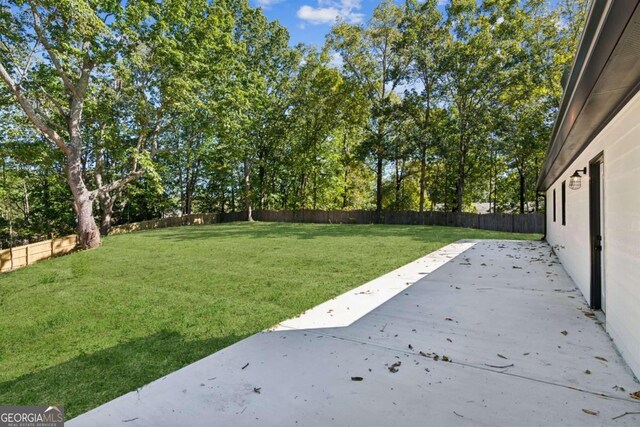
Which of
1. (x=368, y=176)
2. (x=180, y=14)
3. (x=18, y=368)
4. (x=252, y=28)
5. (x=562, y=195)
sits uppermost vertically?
(x=252, y=28)

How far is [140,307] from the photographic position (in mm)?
4773

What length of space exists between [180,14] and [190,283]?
10.9 meters

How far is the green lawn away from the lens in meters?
2.86

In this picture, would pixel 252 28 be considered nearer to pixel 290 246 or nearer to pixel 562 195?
pixel 290 246

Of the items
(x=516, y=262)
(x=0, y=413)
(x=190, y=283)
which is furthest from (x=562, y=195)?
(x=0, y=413)

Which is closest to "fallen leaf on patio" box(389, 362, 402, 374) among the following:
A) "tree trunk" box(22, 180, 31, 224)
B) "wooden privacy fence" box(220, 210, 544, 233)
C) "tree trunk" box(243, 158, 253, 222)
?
"wooden privacy fence" box(220, 210, 544, 233)

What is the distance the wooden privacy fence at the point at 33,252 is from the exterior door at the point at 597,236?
13186 millimetres

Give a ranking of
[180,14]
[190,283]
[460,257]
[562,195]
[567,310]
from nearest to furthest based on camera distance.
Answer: [567,310], [190,283], [562,195], [460,257], [180,14]

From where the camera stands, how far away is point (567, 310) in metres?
4.13

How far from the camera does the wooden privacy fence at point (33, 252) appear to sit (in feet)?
31.5

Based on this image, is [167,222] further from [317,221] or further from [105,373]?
[105,373]

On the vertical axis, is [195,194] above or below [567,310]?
above

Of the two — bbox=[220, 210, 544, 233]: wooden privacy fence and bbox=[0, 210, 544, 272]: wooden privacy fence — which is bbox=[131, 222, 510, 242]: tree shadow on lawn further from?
bbox=[0, 210, 544, 272]: wooden privacy fence

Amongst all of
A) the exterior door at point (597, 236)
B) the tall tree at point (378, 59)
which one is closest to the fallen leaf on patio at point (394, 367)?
the exterior door at point (597, 236)
